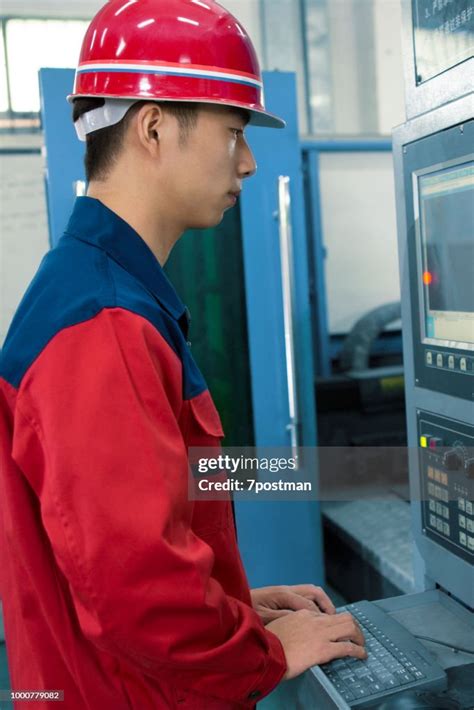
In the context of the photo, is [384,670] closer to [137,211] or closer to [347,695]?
[347,695]

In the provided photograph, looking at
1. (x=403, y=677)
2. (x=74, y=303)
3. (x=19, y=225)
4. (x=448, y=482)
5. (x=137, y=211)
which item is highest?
(x=19, y=225)

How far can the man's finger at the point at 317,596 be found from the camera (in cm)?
103

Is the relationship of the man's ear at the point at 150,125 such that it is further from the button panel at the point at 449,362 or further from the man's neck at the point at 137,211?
the button panel at the point at 449,362

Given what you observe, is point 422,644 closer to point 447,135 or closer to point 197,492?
point 197,492

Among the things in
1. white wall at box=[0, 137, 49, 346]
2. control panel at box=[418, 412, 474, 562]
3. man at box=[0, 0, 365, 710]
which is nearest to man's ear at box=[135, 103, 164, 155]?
man at box=[0, 0, 365, 710]

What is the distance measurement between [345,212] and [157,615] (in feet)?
9.82

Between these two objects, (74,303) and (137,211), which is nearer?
(74,303)

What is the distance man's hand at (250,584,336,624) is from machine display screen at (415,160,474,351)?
415mm

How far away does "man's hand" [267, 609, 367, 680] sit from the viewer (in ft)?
2.77

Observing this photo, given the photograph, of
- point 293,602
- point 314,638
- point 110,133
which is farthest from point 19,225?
point 314,638

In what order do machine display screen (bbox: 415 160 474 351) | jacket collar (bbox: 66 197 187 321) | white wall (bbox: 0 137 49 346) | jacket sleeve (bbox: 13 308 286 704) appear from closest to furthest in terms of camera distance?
1. jacket sleeve (bbox: 13 308 286 704)
2. jacket collar (bbox: 66 197 187 321)
3. machine display screen (bbox: 415 160 474 351)
4. white wall (bbox: 0 137 49 346)

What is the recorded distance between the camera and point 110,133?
86 cm

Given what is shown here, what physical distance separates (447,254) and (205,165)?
38cm

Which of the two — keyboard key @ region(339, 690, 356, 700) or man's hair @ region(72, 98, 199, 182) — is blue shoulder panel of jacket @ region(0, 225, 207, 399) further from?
keyboard key @ region(339, 690, 356, 700)
